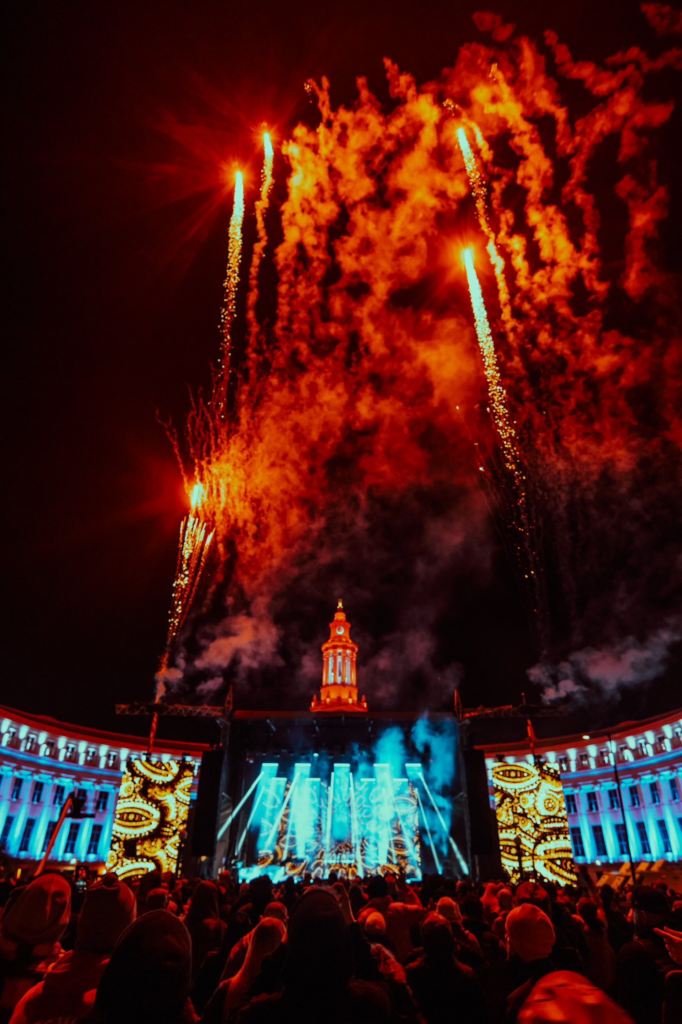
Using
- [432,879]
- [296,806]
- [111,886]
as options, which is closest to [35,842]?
[296,806]

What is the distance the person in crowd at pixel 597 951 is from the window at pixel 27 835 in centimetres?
6086

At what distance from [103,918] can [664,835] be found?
197ft

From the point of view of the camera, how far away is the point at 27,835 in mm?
53000

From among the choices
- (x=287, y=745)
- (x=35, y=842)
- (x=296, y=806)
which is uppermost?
(x=287, y=745)

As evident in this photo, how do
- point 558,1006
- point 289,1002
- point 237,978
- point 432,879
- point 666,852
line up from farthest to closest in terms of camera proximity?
point 666,852 → point 432,879 → point 237,978 → point 289,1002 → point 558,1006

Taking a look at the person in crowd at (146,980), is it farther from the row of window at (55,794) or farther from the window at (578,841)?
the window at (578,841)

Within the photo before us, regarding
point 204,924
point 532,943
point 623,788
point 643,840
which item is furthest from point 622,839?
point 532,943

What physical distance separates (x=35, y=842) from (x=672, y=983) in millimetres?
63855

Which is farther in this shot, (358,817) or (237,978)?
(358,817)

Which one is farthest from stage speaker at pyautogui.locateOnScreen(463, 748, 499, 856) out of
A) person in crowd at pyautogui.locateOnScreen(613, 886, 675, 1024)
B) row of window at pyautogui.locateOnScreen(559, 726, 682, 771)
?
row of window at pyautogui.locateOnScreen(559, 726, 682, 771)

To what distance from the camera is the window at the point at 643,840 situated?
49.8 m

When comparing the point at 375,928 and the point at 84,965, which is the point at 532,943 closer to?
the point at 375,928

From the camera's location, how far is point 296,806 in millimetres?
35875

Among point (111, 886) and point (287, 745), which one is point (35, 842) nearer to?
point (287, 745)
